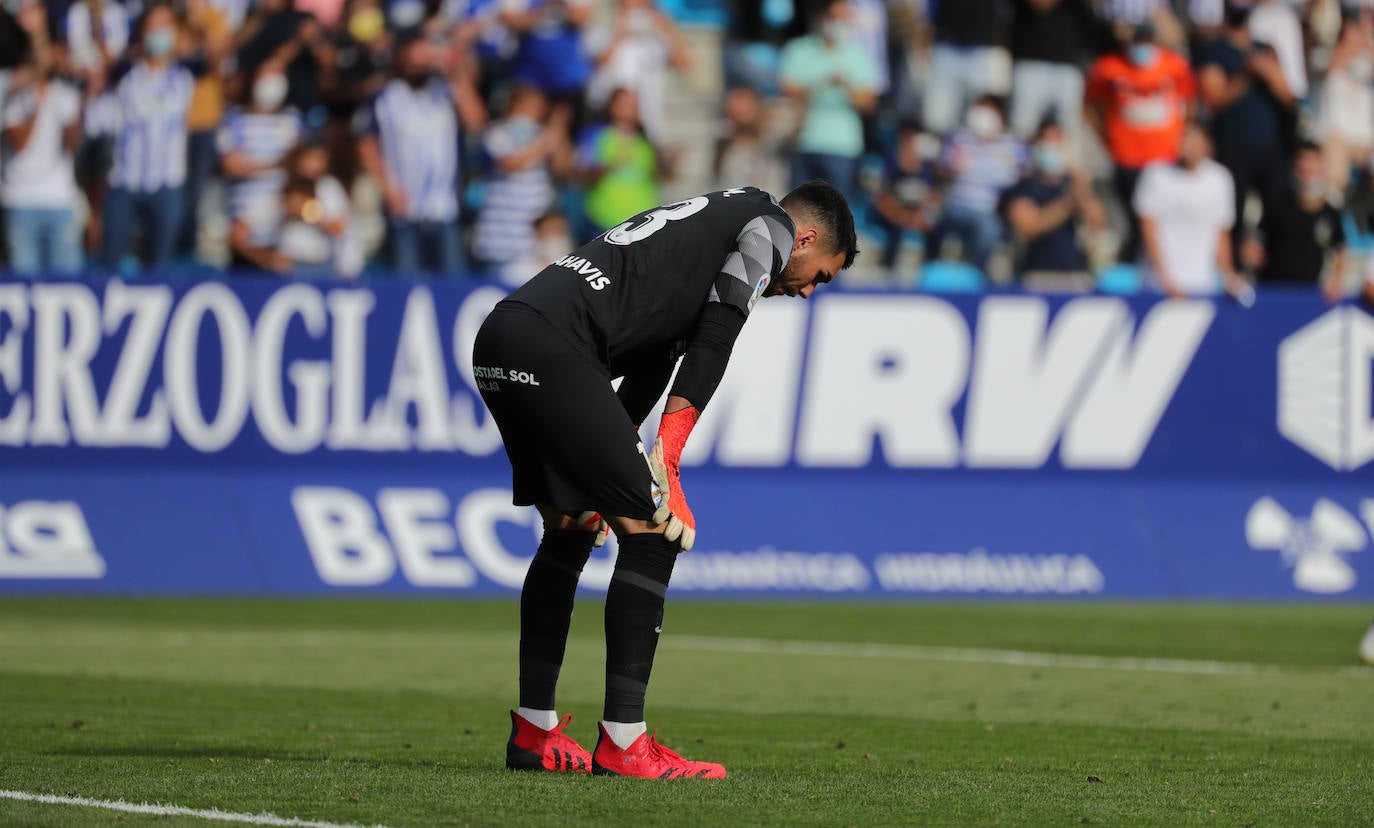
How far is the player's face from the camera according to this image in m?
7.01

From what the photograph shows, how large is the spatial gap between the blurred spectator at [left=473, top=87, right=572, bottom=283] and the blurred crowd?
27mm

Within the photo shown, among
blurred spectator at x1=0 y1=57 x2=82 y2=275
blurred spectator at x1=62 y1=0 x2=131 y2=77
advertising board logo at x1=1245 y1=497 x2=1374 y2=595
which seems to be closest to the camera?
advertising board logo at x1=1245 y1=497 x2=1374 y2=595

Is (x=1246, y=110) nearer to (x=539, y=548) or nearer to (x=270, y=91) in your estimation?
(x=270, y=91)

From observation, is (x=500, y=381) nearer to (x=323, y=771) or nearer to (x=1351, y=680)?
(x=323, y=771)

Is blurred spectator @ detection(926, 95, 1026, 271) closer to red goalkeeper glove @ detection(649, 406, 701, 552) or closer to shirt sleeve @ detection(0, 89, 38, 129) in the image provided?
shirt sleeve @ detection(0, 89, 38, 129)

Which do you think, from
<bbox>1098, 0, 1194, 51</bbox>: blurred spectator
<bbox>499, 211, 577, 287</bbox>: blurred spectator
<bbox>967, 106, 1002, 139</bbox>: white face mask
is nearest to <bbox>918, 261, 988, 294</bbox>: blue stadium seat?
<bbox>967, 106, 1002, 139</bbox>: white face mask

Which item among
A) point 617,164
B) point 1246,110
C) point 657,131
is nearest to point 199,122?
point 617,164

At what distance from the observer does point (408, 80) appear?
1745 cm

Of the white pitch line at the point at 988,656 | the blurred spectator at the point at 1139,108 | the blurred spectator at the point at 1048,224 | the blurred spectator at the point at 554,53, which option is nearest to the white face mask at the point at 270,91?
the blurred spectator at the point at 554,53

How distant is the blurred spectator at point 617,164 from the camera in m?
17.8

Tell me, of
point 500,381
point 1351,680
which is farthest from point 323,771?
point 1351,680

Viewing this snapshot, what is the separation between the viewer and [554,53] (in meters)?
18.3

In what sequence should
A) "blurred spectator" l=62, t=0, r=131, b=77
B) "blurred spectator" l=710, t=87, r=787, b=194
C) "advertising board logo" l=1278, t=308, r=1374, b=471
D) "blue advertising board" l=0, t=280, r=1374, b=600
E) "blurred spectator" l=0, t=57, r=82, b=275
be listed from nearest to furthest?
"blue advertising board" l=0, t=280, r=1374, b=600
"advertising board logo" l=1278, t=308, r=1374, b=471
"blurred spectator" l=0, t=57, r=82, b=275
"blurred spectator" l=62, t=0, r=131, b=77
"blurred spectator" l=710, t=87, r=787, b=194

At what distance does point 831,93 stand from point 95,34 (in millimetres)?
6722
